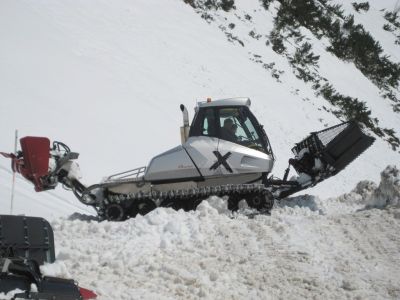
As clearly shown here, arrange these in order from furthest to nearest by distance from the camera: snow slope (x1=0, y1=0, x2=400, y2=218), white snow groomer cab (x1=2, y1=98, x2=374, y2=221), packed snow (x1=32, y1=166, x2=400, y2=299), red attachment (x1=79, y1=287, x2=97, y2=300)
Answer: snow slope (x1=0, y1=0, x2=400, y2=218)
white snow groomer cab (x1=2, y1=98, x2=374, y2=221)
packed snow (x1=32, y1=166, x2=400, y2=299)
red attachment (x1=79, y1=287, x2=97, y2=300)

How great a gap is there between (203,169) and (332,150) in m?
2.14

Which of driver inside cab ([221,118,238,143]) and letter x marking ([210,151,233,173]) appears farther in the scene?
driver inside cab ([221,118,238,143])

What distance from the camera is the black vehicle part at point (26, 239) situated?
4.85 meters

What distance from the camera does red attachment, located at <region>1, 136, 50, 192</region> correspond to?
812 centimetres

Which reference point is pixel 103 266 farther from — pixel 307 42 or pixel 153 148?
pixel 307 42

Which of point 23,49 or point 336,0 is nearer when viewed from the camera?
point 23,49

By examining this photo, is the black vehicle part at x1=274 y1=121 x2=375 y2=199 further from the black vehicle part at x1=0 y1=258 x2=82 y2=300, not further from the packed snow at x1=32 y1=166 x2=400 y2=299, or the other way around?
the black vehicle part at x1=0 y1=258 x2=82 y2=300

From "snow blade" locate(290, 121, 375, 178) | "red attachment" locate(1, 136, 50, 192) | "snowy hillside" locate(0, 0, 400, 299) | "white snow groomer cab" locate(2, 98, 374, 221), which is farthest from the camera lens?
"snow blade" locate(290, 121, 375, 178)

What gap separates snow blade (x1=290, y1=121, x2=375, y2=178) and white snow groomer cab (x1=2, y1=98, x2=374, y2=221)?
0.02 meters

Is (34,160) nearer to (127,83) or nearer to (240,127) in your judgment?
(240,127)

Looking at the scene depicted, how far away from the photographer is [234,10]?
2938cm

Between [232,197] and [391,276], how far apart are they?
3.19 meters

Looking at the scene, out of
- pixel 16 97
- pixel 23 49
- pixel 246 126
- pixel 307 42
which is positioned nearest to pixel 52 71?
pixel 23 49

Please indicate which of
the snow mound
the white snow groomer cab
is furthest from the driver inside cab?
the snow mound
